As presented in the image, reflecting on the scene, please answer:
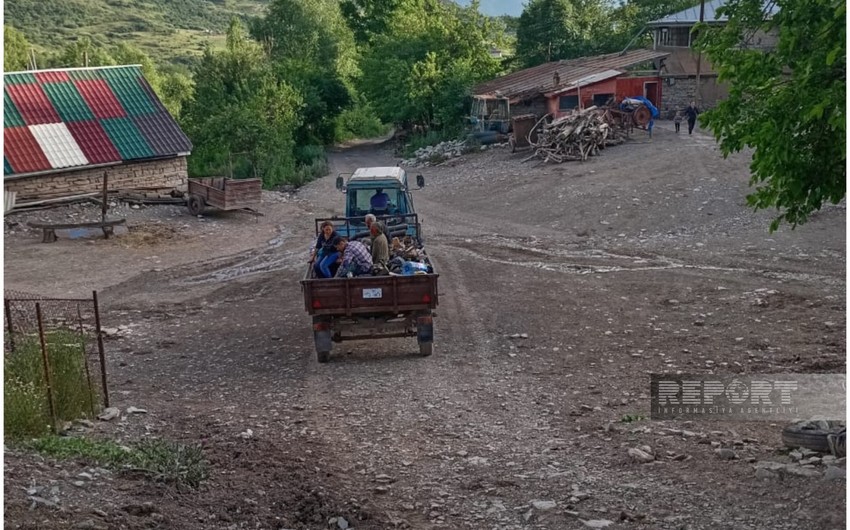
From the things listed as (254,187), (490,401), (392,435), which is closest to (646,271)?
(490,401)

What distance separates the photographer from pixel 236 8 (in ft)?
582

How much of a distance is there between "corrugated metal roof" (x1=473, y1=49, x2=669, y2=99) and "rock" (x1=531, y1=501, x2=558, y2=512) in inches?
1402

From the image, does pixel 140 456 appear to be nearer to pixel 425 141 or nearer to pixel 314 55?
pixel 425 141

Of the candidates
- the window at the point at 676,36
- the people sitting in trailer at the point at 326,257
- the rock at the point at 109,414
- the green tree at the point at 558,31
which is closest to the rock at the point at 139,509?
the rock at the point at 109,414

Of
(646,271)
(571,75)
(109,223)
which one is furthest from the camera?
(571,75)

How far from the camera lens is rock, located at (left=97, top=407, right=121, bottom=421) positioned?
1081 cm

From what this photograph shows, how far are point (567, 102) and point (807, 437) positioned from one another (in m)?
34.9

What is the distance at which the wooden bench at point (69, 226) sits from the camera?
2636 cm

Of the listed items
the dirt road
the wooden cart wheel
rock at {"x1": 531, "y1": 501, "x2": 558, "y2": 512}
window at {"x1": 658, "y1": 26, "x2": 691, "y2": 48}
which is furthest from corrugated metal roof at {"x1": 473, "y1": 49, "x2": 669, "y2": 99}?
rock at {"x1": 531, "y1": 501, "x2": 558, "y2": 512}

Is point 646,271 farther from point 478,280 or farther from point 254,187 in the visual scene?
point 254,187

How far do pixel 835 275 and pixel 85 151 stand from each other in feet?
75.5

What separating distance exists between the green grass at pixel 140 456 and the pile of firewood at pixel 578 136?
1069 inches

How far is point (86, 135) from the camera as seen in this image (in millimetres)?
32156

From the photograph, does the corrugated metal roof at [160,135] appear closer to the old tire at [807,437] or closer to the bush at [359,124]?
the bush at [359,124]
